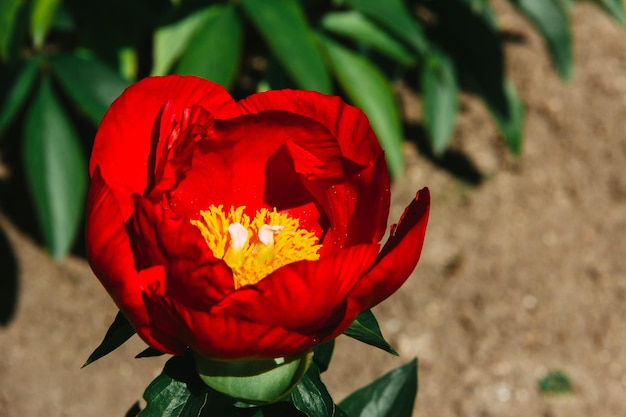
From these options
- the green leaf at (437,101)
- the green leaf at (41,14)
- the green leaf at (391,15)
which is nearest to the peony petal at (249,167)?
the green leaf at (41,14)

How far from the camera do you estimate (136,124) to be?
22.8 inches

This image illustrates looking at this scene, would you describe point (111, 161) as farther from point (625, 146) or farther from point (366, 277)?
point (625, 146)

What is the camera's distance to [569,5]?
1.87 meters

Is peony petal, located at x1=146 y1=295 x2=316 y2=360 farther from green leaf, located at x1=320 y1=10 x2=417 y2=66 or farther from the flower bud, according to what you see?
green leaf, located at x1=320 y1=10 x2=417 y2=66

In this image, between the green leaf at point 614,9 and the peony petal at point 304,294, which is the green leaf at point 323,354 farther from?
the green leaf at point 614,9

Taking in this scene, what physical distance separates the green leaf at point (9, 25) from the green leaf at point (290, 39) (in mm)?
365

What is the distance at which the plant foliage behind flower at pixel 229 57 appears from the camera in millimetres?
1479

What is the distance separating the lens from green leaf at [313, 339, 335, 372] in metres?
0.61

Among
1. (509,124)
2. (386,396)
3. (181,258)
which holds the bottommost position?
(509,124)

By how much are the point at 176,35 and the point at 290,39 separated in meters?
0.23

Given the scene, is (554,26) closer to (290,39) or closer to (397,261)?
(290,39)

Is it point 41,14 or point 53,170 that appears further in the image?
point 53,170

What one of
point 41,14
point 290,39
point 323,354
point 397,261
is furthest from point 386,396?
point 41,14

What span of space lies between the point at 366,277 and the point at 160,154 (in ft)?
0.54
